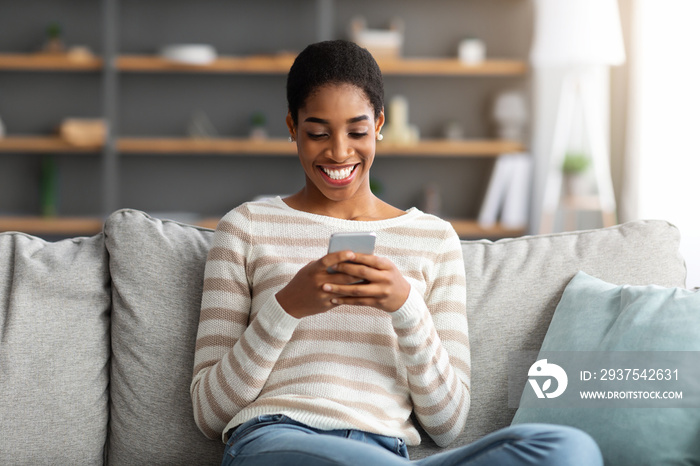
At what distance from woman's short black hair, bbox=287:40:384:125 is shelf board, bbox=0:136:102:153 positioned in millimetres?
3271

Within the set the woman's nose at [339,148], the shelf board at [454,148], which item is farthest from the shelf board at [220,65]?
the woman's nose at [339,148]

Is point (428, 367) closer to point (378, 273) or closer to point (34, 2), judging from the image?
point (378, 273)

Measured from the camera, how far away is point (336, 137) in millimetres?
1366

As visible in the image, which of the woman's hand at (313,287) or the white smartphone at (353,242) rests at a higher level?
the white smartphone at (353,242)

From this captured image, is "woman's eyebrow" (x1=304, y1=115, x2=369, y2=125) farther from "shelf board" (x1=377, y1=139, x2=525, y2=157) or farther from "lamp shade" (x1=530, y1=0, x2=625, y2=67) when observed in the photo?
"shelf board" (x1=377, y1=139, x2=525, y2=157)

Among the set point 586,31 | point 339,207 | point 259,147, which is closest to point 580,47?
point 586,31

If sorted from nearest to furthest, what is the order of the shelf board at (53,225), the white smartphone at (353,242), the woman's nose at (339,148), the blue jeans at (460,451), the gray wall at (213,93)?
1. the blue jeans at (460,451)
2. the white smartphone at (353,242)
3. the woman's nose at (339,148)
4. the shelf board at (53,225)
5. the gray wall at (213,93)

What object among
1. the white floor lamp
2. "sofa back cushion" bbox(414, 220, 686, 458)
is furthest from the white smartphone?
the white floor lamp

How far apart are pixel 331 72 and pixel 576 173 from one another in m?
2.65

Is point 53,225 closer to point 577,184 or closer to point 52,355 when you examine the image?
point 577,184

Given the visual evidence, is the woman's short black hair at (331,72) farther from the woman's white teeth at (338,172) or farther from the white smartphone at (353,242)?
the white smartphone at (353,242)

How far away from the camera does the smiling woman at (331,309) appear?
1238mm

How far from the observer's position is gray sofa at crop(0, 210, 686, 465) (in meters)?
1.46

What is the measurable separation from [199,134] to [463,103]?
1.59 m
